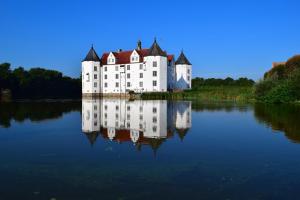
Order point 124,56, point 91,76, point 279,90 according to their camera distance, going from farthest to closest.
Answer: point 91,76 < point 124,56 < point 279,90

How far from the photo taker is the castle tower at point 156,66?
6494 cm

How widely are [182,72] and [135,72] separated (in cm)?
1079

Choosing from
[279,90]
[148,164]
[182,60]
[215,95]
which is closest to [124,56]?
[182,60]

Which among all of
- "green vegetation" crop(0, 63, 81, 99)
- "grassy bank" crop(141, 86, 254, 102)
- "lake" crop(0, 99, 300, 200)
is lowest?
"lake" crop(0, 99, 300, 200)

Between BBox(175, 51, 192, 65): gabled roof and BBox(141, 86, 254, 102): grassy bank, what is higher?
BBox(175, 51, 192, 65): gabled roof

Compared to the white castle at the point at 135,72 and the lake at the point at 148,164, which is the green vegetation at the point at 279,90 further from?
the lake at the point at 148,164

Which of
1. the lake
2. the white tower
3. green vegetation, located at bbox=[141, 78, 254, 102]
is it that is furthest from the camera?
the white tower

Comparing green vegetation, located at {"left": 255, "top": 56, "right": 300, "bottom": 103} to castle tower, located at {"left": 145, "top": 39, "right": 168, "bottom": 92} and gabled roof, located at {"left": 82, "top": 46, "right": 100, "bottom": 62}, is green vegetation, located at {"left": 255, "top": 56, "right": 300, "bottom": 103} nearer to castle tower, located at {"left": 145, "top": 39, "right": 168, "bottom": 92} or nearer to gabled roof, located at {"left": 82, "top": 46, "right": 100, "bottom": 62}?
castle tower, located at {"left": 145, "top": 39, "right": 168, "bottom": 92}

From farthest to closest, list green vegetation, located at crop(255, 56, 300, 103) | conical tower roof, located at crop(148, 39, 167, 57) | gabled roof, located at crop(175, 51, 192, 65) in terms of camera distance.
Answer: gabled roof, located at crop(175, 51, 192, 65) < conical tower roof, located at crop(148, 39, 167, 57) < green vegetation, located at crop(255, 56, 300, 103)

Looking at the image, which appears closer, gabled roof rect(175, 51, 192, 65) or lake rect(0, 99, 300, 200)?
lake rect(0, 99, 300, 200)

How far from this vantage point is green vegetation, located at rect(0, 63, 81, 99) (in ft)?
242

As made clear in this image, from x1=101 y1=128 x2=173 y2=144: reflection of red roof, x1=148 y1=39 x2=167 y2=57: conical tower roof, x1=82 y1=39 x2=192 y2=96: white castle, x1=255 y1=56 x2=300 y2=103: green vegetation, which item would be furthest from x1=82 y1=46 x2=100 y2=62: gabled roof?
x1=101 y1=128 x2=173 y2=144: reflection of red roof

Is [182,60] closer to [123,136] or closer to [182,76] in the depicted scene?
[182,76]

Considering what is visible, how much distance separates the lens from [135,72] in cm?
6875
